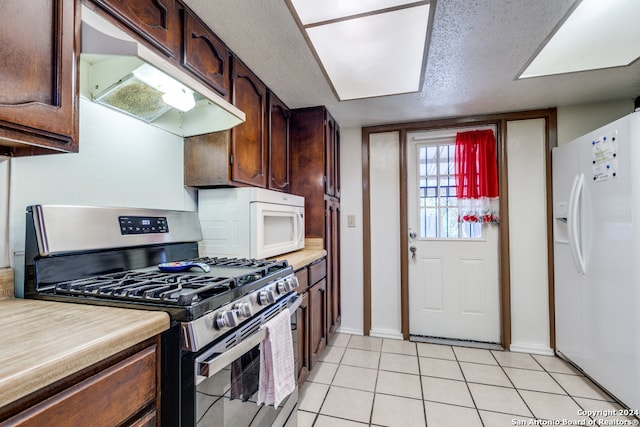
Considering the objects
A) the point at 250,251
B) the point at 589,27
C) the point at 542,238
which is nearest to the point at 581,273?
the point at 542,238

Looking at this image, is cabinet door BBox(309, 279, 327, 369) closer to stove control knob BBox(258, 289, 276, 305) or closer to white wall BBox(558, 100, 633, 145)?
stove control knob BBox(258, 289, 276, 305)

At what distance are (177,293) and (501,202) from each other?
265 cm

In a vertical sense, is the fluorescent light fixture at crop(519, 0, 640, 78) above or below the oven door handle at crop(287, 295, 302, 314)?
above

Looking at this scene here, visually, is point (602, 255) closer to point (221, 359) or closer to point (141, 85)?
point (221, 359)

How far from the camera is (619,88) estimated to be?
218cm

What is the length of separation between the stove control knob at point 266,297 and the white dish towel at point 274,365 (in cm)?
8

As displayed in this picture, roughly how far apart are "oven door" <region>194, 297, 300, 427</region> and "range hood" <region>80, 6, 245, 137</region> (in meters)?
0.91

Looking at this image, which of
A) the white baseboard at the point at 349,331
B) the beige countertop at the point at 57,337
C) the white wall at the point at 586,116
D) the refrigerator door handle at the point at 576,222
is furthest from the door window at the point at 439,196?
the beige countertop at the point at 57,337

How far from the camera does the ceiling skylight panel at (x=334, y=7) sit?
1.30m

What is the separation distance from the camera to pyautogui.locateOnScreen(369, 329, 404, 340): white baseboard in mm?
2846

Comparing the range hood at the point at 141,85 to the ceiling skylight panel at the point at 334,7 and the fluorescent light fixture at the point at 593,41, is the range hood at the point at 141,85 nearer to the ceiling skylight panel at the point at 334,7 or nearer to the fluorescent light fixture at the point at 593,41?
the ceiling skylight panel at the point at 334,7

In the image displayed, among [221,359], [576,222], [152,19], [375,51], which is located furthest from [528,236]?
[152,19]

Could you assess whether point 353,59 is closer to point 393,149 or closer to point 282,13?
point 282,13

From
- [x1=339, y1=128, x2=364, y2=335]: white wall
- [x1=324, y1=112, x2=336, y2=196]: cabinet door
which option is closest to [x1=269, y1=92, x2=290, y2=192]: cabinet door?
[x1=324, y1=112, x2=336, y2=196]: cabinet door
